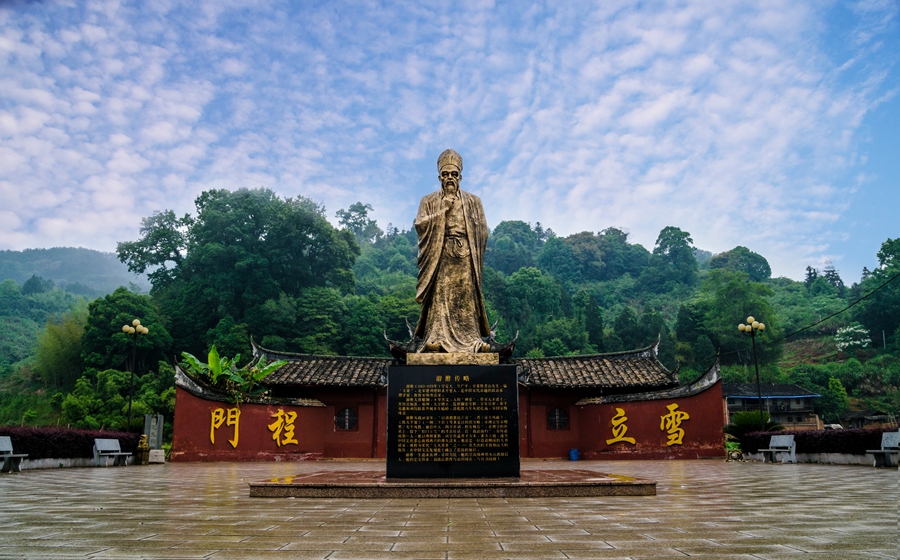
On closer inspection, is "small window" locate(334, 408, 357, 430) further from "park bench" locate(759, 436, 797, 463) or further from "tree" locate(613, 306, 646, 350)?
"tree" locate(613, 306, 646, 350)

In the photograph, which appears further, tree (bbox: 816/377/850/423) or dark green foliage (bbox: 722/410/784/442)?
tree (bbox: 816/377/850/423)

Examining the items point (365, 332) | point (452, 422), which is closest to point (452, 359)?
point (452, 422)

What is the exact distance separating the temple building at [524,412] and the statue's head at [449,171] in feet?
25.4

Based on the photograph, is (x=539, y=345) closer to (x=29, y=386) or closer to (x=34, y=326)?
(x=29, y=386)

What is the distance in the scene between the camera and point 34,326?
56.6 m

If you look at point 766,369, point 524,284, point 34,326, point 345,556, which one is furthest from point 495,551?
point 34,326

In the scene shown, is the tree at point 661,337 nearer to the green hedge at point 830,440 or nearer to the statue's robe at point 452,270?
the green hedge at point 830,440

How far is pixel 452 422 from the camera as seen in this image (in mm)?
6820

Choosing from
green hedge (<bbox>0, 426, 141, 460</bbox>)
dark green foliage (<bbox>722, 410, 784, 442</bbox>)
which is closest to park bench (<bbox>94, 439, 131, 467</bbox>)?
green hedge (<bbox>0, 426, 141, 460</bbox>)

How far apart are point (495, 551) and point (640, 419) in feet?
47.2

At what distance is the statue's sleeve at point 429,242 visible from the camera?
785 centimetres

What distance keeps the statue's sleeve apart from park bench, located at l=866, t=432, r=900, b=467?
28.5 ft

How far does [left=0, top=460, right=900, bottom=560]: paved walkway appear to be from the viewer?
3203 millimetres

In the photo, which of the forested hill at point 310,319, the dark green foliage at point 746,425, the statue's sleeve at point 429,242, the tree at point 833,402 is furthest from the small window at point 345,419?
the tree at point 833,402
